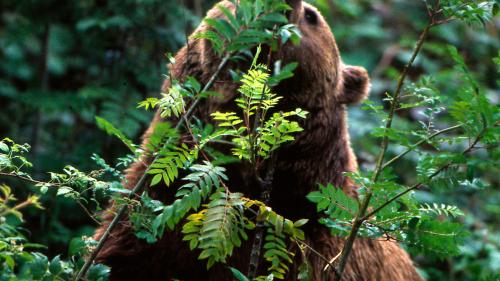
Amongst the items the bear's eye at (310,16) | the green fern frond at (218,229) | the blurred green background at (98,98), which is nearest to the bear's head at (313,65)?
the bear's eye at (310,16)

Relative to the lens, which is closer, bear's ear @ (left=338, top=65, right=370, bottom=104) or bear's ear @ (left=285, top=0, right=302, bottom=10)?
bear's ear @ (left=285, top=0, right=302, bottom=10)

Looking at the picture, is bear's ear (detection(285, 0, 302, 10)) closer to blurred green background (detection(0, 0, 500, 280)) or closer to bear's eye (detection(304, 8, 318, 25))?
bear's eye (detection(304, 8, 318, 25))

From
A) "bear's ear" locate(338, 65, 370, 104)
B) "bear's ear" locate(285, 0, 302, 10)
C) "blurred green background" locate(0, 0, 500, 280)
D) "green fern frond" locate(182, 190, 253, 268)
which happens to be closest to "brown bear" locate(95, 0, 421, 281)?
"bear's ear" locate(285, 0, 302, 10)

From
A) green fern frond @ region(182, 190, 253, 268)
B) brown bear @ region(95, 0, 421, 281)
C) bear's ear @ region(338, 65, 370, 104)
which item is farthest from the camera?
bear's ear @ region(338, 65, 370, 104)

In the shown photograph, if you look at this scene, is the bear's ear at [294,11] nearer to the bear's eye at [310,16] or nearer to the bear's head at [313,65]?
the bear's head at [313,65]

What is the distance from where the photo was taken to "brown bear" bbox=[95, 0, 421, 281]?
3.83 m

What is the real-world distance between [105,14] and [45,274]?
416cm

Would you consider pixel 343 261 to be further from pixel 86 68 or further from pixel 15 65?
pixel 15 65

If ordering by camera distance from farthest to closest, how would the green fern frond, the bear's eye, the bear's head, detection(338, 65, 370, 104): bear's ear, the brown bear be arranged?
detection(338, 65, 370, 104): bear's ear → the bear's eye → the bear's head → the brown bear → the green fern frond

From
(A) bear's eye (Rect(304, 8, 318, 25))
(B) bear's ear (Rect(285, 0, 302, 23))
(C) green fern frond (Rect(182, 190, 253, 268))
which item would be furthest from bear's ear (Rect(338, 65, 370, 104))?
(C) green fern frond (Rect(182, 190, 253, 268))

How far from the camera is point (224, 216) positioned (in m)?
2.36

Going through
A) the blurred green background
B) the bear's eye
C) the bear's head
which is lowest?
the blurred green background

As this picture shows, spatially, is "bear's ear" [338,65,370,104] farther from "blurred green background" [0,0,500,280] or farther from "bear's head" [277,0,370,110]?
"blurred green background" [0,0,500,280]

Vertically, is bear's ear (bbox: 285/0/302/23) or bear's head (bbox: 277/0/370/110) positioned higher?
bear's ear (bbox: 285/0/302/23)
